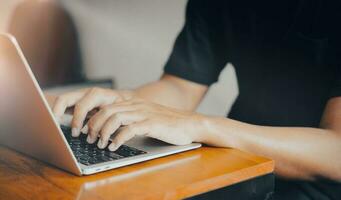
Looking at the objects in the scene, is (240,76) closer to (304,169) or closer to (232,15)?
(232,15)

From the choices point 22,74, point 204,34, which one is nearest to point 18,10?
point 204,34

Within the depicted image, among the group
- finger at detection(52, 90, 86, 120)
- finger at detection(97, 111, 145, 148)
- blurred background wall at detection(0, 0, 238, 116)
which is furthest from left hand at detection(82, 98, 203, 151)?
blurred background wall at detection(0, 0, 238, 116)

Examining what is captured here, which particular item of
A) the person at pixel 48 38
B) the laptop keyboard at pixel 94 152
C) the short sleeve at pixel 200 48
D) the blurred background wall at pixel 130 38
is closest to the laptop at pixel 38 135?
the laptop keyboard at pixel 94 152

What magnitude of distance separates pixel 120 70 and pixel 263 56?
91cm

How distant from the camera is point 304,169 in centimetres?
82

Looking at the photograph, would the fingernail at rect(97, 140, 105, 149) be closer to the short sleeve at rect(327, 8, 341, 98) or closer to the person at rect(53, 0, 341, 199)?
the person at rect(53, 0, 341, 199)

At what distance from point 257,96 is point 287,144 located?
462mm

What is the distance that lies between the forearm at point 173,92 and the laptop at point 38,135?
44cm

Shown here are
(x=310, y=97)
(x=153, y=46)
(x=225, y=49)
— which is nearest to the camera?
(x=310, y=97)

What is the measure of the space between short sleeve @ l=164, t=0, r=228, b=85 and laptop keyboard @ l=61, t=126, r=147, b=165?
2.01ft

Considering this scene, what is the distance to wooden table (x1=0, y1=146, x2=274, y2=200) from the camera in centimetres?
57

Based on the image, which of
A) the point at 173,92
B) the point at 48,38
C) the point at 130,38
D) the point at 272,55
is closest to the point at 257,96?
the point at 272,55

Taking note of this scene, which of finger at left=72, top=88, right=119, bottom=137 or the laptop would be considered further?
finger at left=72, top=88, right=119, bottom=137

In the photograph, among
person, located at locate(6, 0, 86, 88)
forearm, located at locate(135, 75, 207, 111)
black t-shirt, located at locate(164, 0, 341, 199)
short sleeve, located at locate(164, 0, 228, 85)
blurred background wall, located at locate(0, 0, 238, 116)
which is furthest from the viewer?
person, located at locate(6, 0, 86, 88)
